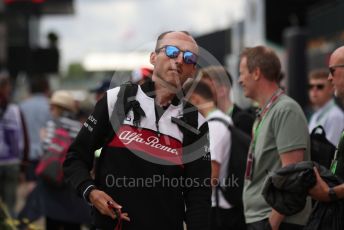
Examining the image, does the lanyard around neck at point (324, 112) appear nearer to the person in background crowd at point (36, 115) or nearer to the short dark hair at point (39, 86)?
the person in background crowd at point (36, 115)

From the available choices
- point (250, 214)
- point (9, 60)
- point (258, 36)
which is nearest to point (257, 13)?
point (258, 36)

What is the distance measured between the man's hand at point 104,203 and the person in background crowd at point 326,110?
9.47 ft

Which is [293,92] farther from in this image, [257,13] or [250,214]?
[257,13]

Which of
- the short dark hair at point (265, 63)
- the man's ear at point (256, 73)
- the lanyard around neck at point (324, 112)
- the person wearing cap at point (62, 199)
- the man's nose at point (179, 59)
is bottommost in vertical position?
the person wearing cap at point (62, 199)

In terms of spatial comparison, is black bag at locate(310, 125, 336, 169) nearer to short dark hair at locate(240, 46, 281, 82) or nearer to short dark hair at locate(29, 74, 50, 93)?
short dark hair at locate(240, 46, 281, 82)

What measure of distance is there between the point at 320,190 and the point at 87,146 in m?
1.27

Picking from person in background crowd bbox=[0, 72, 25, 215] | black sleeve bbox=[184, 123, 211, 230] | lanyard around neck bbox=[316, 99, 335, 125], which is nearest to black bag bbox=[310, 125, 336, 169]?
black sleeve bbox=[184, 123, 211, 230]

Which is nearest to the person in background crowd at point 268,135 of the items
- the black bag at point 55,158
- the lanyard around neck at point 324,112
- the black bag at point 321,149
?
the black bag at point 321,149

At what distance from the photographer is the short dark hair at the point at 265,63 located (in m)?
5.27

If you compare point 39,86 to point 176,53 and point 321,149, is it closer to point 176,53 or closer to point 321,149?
point 321,149

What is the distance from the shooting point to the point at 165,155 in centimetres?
417

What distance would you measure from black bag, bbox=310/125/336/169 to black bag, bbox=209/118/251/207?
684 mm

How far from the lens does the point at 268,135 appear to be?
504 centimetres

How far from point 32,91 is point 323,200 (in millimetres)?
8243
